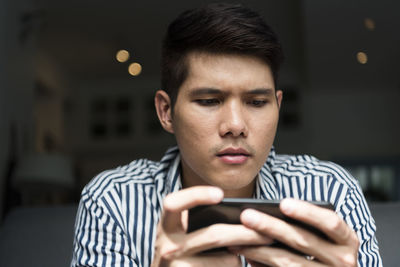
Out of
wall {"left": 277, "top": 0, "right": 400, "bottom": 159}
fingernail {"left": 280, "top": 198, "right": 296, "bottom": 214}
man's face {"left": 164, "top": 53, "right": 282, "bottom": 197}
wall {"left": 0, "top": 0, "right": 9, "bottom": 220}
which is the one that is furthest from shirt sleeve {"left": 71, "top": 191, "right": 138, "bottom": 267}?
wall {"left": 277, "top": 0, "right": 400, "bottom": 159}

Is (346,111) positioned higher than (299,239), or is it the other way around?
(299,239)

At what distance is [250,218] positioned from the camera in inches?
24.9

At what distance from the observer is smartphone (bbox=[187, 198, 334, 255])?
25.7 inches

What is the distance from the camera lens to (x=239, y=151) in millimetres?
902

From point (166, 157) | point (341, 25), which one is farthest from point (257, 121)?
point (341, 25)

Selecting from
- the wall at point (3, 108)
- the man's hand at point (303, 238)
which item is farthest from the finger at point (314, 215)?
the wall at point (3, 108)

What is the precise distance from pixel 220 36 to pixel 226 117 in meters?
0.17

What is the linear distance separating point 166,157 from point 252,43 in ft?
1.28

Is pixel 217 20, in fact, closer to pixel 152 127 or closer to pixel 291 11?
pixel 291 11

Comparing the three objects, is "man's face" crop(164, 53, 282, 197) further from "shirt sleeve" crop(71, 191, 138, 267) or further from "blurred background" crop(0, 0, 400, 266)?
"blurred background" crop(0, 0, 400, 266)

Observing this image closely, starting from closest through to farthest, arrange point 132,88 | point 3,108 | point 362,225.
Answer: point 362,225 < point 3,108 < point 132,88

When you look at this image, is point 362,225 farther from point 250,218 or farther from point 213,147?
point 250,218

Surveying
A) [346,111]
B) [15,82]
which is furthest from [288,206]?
[346,111]

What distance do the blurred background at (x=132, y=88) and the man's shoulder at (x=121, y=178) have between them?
7.29 feet
